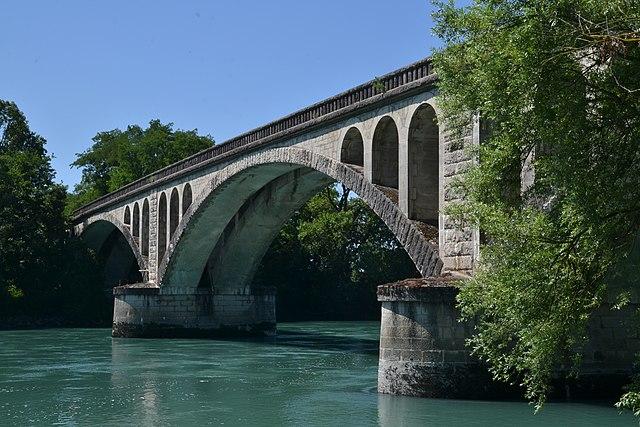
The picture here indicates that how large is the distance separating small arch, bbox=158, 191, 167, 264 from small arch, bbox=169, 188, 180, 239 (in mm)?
1107

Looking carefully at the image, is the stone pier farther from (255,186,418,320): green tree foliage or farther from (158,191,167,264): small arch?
(255,186,418,320): green tree foliage

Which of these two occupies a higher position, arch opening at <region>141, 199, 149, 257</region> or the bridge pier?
arch opening at <region>141, 199, 149, 257</region>

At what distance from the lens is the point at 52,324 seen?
6309cm

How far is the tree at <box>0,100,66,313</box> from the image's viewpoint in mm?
61719

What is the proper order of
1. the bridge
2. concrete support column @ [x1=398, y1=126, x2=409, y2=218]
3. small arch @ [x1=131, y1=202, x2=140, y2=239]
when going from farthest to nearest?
small arch @ [x1=131, y1=202, x2=140, y2=239], concrete support column @ [x1=398, y1=126, x2=409, y2=218], the bridge

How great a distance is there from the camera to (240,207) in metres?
45.1

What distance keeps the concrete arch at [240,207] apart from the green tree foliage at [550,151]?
8.79 m

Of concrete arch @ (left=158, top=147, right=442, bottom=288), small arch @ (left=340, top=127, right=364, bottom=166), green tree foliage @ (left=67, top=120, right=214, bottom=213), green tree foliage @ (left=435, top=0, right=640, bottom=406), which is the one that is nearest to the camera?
green tree foliage @ (left=435, top=0, right=640, bottom=406)

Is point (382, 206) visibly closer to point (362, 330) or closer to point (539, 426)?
point (539, 426)

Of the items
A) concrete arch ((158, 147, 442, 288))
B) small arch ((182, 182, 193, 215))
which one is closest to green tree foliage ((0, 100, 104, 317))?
concrete arch ((158, 147, 442, 288))

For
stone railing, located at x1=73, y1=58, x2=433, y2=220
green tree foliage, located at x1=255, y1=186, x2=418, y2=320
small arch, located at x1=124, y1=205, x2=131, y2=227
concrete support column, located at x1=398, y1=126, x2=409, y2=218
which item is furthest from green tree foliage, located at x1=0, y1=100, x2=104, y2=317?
concrete support column, located at x1=398, y1=126, x2=409, y2=218

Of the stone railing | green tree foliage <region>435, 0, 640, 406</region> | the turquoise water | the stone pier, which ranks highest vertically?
the stone railing

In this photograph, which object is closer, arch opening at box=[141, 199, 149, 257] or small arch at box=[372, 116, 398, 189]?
small arch at box=[372, 116, 398, 189]

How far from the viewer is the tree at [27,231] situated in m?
61.7
